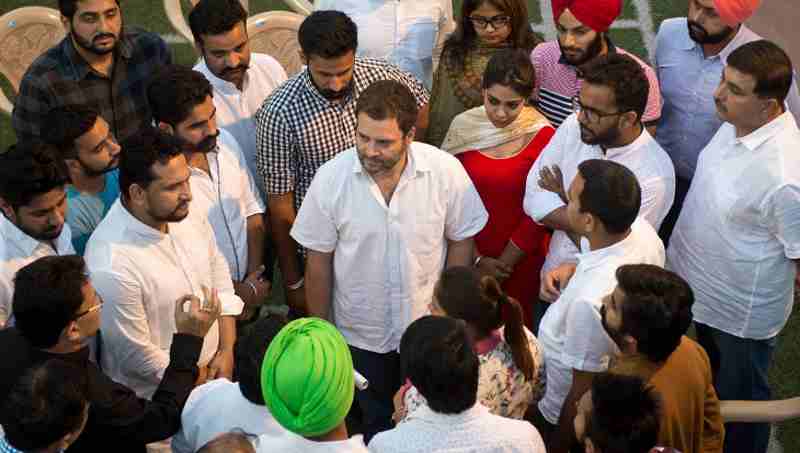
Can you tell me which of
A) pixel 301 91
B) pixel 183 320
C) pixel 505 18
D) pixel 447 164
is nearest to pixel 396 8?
pixel 505 18

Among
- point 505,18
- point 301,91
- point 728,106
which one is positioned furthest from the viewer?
point 505,18

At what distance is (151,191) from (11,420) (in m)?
1.18

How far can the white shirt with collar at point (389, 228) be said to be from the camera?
13.6 ft

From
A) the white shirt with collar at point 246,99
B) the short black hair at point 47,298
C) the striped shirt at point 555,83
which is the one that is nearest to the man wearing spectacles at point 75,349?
the short black hair at point 47,298

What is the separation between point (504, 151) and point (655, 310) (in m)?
1.56

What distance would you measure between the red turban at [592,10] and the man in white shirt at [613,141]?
536mm

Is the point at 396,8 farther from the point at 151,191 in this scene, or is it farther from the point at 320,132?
the point at 151,191

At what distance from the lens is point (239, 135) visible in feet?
16.6

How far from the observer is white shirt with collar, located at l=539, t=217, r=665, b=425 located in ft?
11.9

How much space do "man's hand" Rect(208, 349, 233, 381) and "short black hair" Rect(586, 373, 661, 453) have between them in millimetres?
1760

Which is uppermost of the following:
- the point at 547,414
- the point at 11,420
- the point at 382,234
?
the point at 11,420

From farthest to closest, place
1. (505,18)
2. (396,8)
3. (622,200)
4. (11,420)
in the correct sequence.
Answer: (396,8) → (505,18) → (622,200) → (11,420)

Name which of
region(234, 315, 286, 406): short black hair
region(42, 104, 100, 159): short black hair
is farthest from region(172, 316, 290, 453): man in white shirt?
region(42, 104, 100, 159): short black hair

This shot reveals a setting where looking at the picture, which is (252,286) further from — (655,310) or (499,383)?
(655,310)
